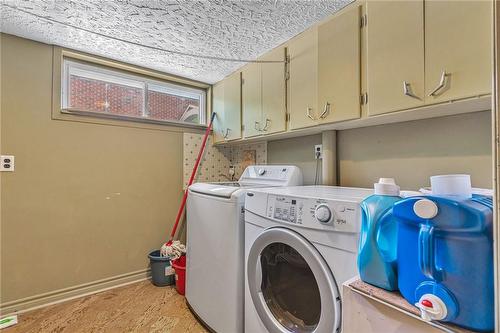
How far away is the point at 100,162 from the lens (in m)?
2.20

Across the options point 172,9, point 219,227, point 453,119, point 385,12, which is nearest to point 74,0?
point 172,9

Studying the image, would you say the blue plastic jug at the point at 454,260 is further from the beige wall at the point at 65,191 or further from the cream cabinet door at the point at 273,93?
the beige wall at the point at 65,191

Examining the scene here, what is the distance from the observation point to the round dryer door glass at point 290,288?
3.49 feet

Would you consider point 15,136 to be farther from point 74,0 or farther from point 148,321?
point 148,321

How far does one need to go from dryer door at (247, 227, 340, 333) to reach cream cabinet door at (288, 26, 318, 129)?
854 mm

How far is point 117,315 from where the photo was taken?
181 cm

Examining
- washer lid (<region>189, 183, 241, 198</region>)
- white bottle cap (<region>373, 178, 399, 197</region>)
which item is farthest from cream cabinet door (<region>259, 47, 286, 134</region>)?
white bottle cap (<region>373, 178, 399, 197</region>)

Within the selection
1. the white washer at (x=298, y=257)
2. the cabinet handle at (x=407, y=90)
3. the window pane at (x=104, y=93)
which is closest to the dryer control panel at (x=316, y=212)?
the white washer at (x=298, y=257)

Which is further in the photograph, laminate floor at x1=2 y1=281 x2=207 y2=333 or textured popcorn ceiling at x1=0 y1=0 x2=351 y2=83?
laminate floor at x1=2 y1=281 x2=207 y2=333

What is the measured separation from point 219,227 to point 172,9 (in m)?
1.41

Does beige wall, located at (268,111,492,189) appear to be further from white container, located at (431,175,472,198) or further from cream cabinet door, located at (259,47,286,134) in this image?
white container, located at (431,175,472,198)

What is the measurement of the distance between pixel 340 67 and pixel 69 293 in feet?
8.97

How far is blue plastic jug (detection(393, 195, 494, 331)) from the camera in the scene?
51 cm

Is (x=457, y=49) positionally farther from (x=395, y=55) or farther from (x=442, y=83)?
(x=395, y=55)
